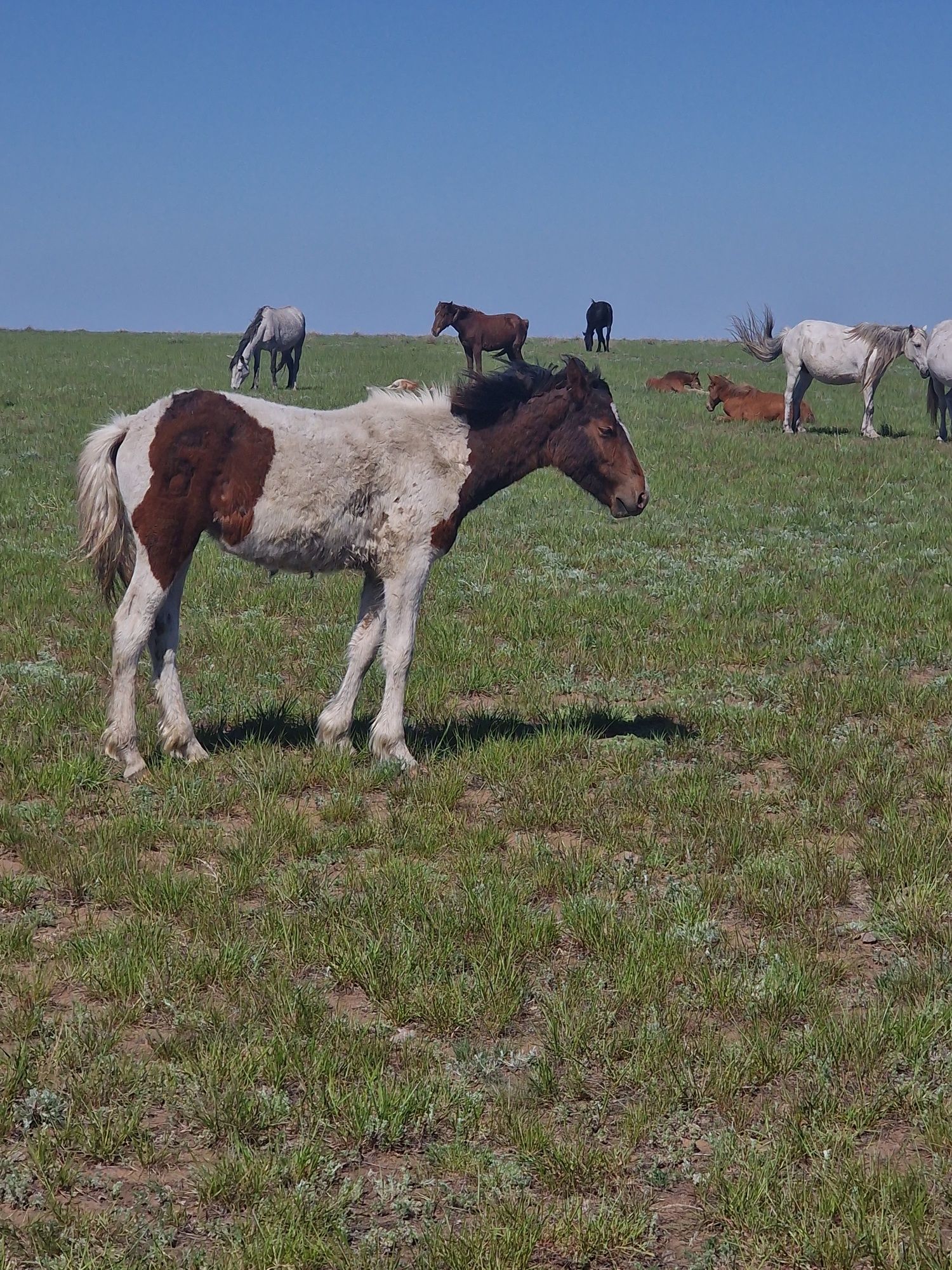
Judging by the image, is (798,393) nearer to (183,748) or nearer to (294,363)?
(294,363)

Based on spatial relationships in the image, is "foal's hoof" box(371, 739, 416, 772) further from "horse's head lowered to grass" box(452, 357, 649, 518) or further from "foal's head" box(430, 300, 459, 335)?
"foal's head" box(430, 300, 459, 335)

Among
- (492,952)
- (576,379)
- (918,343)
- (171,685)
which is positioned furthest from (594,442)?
(918,343)

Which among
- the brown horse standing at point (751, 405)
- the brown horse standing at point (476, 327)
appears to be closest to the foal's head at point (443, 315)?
the brown horse standing at point (476, 327)

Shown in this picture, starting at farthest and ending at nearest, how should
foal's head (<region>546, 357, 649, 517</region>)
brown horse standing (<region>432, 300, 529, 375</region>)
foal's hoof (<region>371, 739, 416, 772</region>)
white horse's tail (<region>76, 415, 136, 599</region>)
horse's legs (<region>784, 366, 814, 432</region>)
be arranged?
brown horse standing (<region>432, 300, 529, 375</region>) → horse's legs (<region>784, 366, 814, 432</region>) → foal's head (<region>546, 357, 649, 517</region>) → foal's hoof (<region>371, 739, 416, 772</region>) → white horse's tail (<region>76, 415, 136, 599</region>)

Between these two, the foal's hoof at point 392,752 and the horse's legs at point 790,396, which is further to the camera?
the horse's legs at point 790,396

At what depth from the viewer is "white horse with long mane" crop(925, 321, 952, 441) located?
24.1 meters

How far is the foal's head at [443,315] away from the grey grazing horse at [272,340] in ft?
16.3

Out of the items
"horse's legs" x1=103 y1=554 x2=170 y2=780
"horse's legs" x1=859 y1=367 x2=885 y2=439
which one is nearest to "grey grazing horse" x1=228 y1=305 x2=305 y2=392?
"horse's legs" x1=859 y1=367 x2=885 y2=439

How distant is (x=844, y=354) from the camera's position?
2634cm

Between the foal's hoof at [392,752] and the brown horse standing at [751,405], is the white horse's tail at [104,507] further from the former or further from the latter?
the brown horse standing at [751,405]

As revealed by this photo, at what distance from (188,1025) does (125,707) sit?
301cm

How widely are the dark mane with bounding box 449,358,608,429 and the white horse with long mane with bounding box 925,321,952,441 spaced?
18608mm

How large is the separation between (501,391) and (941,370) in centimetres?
1909

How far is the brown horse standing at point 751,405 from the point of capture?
28.0m
